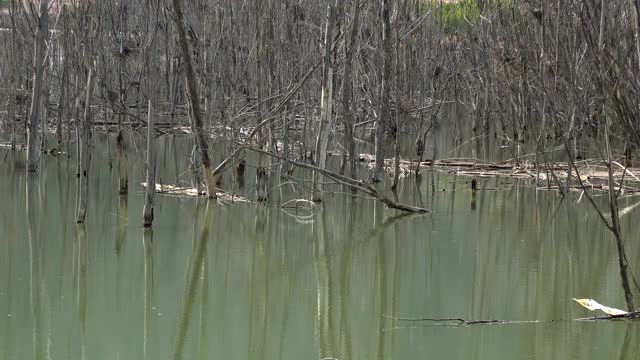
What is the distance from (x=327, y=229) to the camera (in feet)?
30.0

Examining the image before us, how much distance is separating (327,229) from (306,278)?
1.90 meters

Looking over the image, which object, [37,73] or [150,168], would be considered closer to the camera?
[150,168]

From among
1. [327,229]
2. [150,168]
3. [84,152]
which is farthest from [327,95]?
[84,152]

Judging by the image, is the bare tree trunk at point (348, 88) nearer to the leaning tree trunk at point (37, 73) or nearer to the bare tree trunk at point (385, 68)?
the bare tree trunk at point (385, 68)

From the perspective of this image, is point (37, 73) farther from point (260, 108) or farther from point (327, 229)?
point (327, 229)

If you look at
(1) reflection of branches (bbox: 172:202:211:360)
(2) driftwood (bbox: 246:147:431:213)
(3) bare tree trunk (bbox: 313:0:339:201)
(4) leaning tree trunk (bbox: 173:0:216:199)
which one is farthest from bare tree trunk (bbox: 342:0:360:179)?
(1) reflection of branches (bbox: 172:202:211:360)

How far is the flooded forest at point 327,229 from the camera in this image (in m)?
5.57

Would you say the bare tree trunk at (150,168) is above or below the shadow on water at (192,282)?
above

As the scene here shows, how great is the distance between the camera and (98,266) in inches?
294

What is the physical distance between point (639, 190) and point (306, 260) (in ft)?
13.8

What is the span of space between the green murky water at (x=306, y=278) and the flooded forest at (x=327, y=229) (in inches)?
0.9

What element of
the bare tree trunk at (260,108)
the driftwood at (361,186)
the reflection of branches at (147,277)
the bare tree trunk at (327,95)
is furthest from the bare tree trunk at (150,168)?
the bare tree trunk at (327,95)

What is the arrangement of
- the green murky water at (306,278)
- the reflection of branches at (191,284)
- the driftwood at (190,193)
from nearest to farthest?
the green murky water at (306,278), the reflection of branches at (191,284), the driftwood at (190,193)

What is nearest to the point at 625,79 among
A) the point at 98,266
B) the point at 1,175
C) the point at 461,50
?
the point at 98,266
